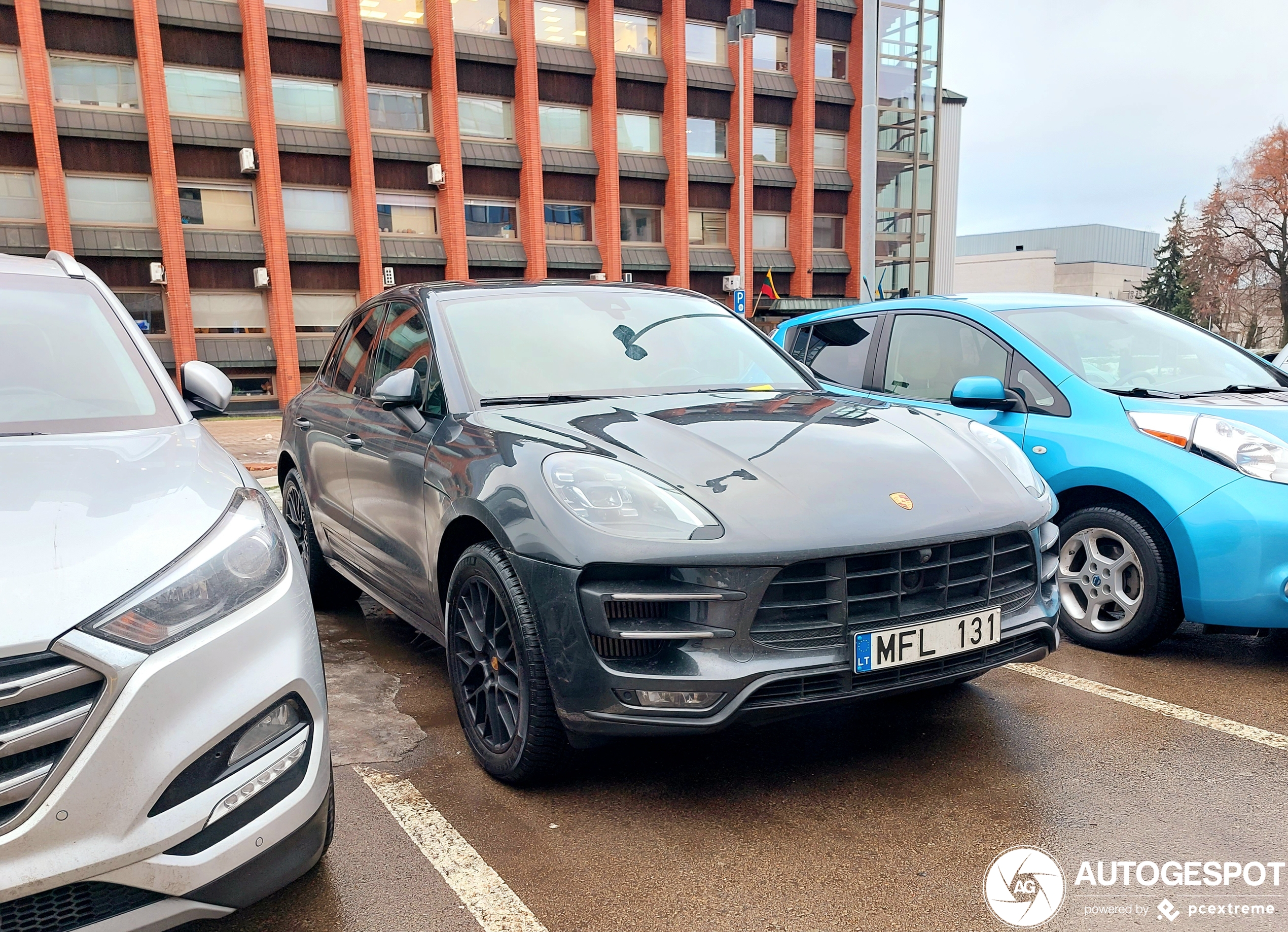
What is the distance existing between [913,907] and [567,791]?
1.08 metres

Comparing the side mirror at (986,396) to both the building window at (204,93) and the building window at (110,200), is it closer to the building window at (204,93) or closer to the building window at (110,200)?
the building window at (110,200)

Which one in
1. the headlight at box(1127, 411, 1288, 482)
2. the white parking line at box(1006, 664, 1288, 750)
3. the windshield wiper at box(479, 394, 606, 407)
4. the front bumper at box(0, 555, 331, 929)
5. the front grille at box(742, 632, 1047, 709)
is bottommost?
the white parking line at box(1006, 664, 1288, 750)

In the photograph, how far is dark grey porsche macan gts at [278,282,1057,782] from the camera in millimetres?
2496

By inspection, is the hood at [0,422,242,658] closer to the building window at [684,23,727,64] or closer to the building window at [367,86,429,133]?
the building window at [367,86,429,133]

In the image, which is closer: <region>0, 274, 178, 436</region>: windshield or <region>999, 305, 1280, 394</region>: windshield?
<region>0, 274, 178, 436</region>: windshield

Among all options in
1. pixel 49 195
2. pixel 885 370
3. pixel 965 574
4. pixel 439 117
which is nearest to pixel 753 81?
pixel 439 117

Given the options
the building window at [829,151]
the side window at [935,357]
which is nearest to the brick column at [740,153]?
the building window at [829,151]

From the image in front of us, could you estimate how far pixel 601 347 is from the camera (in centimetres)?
380

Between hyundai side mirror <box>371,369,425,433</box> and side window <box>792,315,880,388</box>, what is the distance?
9.23 feet

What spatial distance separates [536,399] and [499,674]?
103cm

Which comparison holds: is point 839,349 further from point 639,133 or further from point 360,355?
point 639,133

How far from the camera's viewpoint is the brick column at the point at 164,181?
2431 centimetres

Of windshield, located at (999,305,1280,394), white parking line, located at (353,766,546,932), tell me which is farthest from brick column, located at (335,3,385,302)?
white parking line, located at (353,766,546,932)

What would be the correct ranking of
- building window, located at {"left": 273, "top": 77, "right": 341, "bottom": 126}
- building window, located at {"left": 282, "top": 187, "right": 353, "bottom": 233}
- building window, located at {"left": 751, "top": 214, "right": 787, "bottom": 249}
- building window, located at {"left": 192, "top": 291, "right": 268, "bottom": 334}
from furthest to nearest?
1. building window, located at {"left": 751, "top": 214, "right": 787, "bottom": 249}
2. building window, located at {"left": 282, "top": 187, "right": 353, "bottom": 233}
3. building window, located at {"left": 273, "top": 77, "right": 341, "bottom": 126}
4. building window, located at {"left": 192, "top": 291, "right": 268, "bottom": 334}
